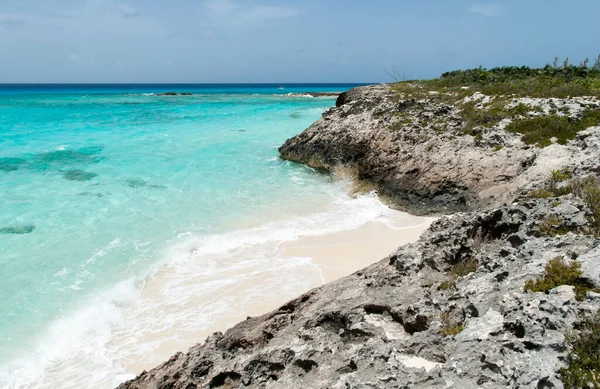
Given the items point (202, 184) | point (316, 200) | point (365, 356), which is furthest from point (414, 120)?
point (365, 356)

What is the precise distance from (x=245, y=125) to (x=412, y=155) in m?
27.9

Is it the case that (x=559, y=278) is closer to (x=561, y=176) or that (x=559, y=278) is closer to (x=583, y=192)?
(x=583, y=192)

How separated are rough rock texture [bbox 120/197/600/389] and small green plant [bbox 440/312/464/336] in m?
0.02

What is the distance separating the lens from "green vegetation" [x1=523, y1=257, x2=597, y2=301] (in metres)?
4.90

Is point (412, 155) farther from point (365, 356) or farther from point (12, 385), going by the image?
point (12, 385)

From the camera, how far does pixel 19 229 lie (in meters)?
14.8

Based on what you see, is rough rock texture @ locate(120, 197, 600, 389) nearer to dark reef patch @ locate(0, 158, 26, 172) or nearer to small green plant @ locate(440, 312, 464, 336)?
small green plant @ locate(440, 312, 464, 336)

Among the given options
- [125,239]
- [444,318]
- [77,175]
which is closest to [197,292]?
[125,239]

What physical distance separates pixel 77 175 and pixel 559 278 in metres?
24.1

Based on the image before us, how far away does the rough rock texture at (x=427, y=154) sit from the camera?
46.6ft

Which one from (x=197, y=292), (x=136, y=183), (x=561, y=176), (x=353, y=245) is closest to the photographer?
(x=561, y=176)

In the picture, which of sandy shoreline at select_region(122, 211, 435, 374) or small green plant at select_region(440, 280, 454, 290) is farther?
sandy shoreline at select_region(122, 211, 435, 374)

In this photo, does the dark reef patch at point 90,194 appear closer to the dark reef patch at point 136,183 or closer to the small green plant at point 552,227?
the dark reef patch at point 136,183

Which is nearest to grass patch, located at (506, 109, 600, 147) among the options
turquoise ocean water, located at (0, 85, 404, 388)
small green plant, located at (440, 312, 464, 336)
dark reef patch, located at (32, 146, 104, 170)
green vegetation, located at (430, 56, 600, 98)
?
green vegetation, located at (430, 56, 600, 98)
